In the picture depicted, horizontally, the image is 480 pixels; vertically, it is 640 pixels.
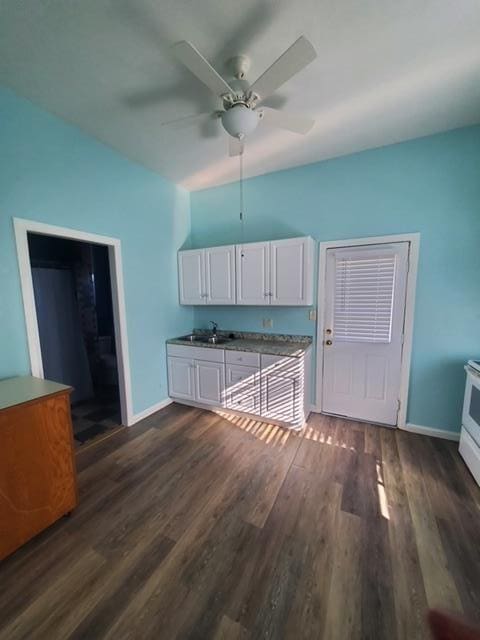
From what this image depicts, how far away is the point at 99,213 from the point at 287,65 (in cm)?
200

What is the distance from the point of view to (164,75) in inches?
64.5

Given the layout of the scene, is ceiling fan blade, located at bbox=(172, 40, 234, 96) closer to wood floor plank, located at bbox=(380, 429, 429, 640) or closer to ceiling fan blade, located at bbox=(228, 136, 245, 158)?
ceiling fan blade, located at bbox=(228, 136, 245, 158)

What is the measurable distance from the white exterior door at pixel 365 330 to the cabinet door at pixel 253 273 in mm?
701

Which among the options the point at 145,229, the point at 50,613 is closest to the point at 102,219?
the point at 145,229

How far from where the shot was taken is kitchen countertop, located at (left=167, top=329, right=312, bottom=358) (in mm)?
2645

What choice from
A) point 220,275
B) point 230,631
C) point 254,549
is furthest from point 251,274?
point 230,631

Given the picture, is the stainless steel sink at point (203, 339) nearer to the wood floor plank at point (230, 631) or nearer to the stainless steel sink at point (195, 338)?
the stainless steel sink at point (195, 338)

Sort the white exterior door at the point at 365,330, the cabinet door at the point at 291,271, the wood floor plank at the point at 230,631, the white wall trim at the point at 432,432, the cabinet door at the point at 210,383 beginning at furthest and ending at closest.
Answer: the cabinet door at the point at 210,383 → the cabinet door at the point at 291,271 → the white exterior door at the point at 365,330 → the white wall trim at the point at 432,432 → the wood floor plank at the point at 230,631

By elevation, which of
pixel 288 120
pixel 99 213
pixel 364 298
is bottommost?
pixel 364 298

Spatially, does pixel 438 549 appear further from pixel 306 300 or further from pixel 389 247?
pixel 389 247

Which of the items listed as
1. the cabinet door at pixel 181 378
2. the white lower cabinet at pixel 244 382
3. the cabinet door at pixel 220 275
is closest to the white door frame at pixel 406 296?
the white lower cabinet at pixel 244 382

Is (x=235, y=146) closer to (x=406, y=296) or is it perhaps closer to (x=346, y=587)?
(x=406, y=296)

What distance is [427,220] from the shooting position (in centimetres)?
235

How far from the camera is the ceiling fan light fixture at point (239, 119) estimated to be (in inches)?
60.2
